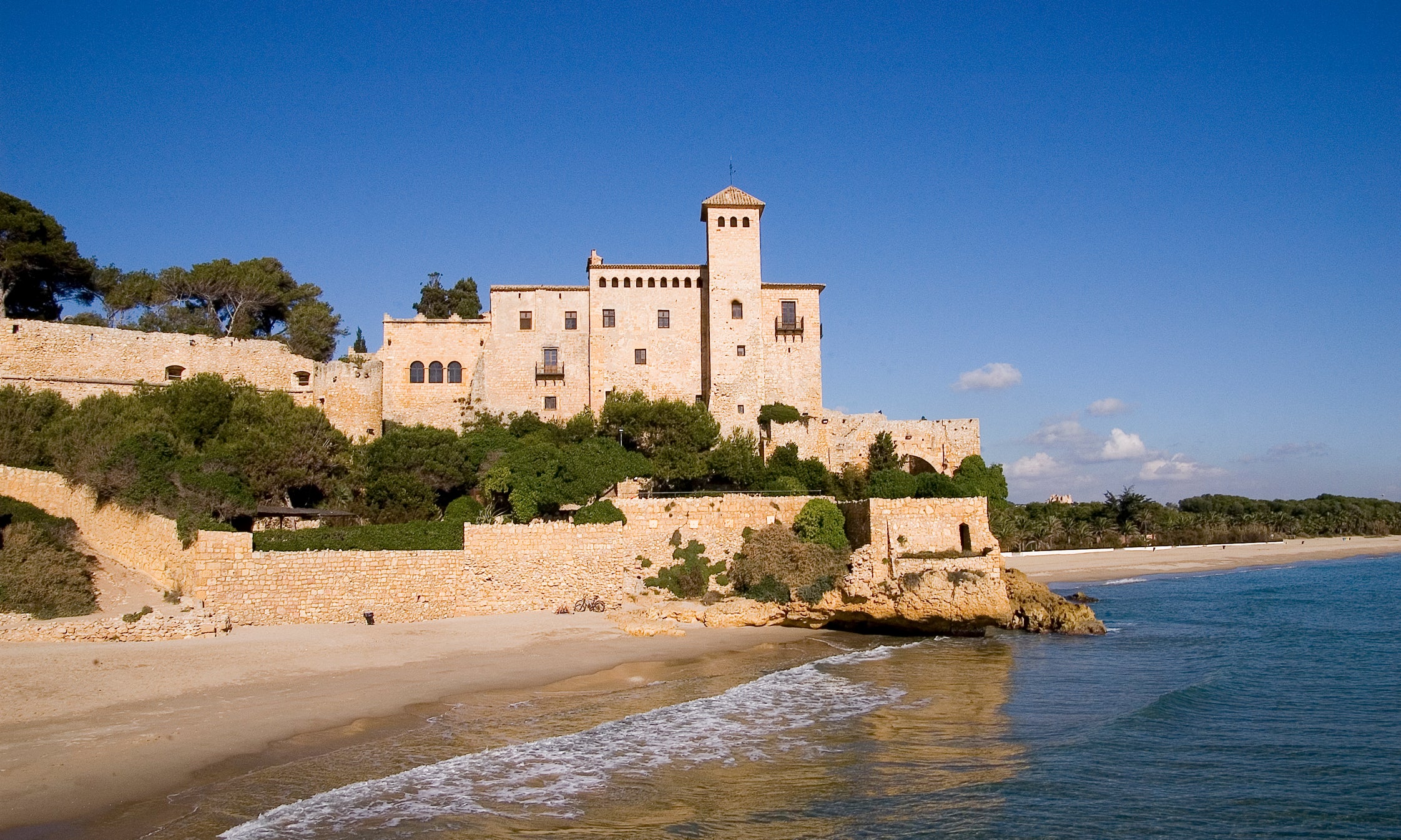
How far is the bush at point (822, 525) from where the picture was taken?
78.6ft

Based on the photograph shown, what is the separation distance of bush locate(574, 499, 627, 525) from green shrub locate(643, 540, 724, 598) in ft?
5.20

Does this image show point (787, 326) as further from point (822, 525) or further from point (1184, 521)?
point (1184, 521)

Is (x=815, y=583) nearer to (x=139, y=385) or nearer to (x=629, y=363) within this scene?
(x=629, y=363)

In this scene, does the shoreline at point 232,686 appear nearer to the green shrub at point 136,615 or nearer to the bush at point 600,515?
the green shrub at point 136,615

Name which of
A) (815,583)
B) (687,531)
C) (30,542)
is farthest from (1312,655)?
(30,542)

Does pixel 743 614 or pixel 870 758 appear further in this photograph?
pixel 743 614

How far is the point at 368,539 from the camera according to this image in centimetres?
2158

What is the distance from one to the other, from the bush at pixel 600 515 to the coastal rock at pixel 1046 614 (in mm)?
9423

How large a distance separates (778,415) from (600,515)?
1455 cm

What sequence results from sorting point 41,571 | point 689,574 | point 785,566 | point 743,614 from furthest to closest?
point 689,574, point 785,566, point 743,614, point 41,571

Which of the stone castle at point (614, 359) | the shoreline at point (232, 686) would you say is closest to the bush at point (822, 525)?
the shoreline at point (232, 686)

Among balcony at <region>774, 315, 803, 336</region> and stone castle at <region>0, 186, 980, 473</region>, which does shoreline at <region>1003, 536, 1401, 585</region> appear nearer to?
stone castle at <region>0, 186, 980, 473</region>

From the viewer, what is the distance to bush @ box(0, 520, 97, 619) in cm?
1717

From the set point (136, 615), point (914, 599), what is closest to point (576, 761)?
point (136, 615)
